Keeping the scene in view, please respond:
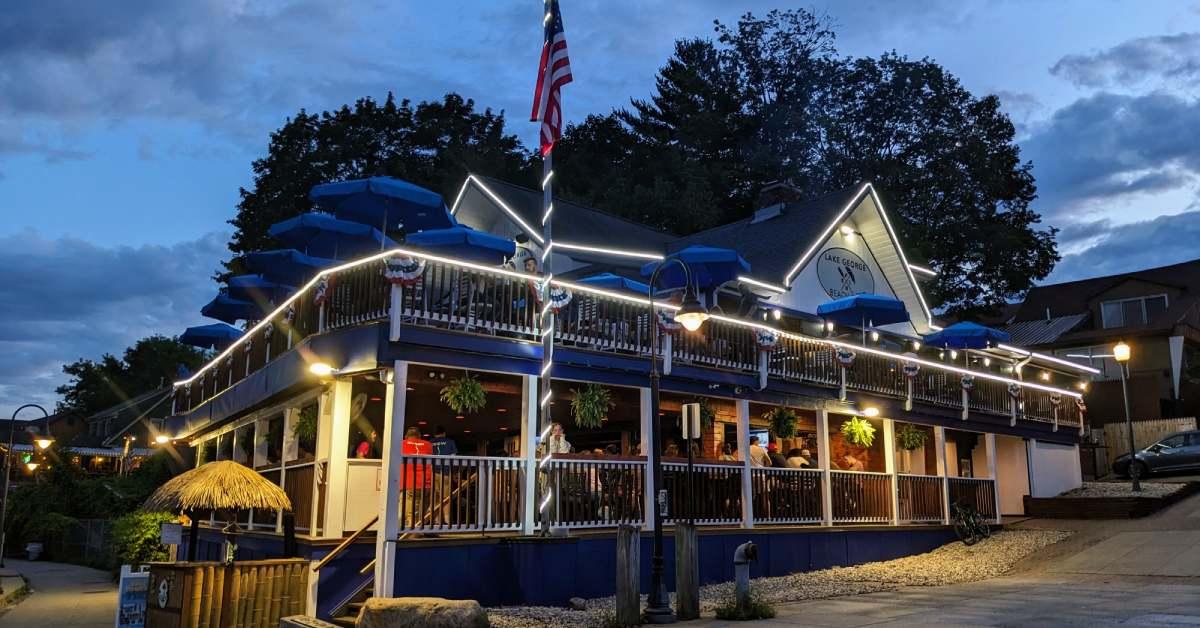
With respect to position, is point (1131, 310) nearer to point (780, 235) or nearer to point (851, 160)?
point (851, 160)

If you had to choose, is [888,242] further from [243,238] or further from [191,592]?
[243,238]

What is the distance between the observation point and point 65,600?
22.8m

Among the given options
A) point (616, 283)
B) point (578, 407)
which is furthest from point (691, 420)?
point (616, 283)

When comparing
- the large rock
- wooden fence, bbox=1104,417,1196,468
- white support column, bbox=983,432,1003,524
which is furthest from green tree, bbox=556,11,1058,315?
the large rock

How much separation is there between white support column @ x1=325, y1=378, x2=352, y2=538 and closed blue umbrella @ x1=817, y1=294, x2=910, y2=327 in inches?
494

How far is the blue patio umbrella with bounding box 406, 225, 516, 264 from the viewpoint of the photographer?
19094 millimetres

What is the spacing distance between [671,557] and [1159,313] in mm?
34371

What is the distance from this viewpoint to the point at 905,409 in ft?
71.8


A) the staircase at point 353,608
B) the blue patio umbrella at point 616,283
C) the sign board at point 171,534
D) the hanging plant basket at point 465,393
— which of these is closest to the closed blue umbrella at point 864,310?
the blue patio umbrella at point 616,283

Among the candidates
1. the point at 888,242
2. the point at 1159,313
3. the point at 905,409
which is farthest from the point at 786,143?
the point at 905,409

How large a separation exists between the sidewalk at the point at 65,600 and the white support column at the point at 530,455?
9022mm

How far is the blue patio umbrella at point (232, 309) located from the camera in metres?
27.7

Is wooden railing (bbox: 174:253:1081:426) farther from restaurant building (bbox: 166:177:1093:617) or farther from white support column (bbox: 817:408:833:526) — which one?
white support column (bbox: 817:408:833:526)

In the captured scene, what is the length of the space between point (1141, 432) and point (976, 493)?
506 inches
